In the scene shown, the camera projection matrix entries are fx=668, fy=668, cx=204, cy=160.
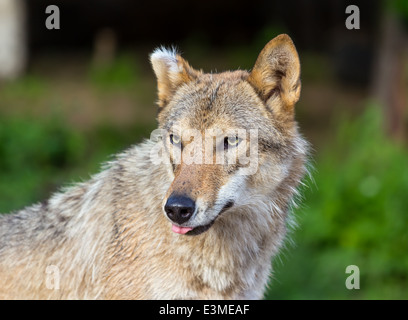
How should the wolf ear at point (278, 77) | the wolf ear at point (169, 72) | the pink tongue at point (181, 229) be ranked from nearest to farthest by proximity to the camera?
1. the pink tongue at point (181, 229)
2. the wolf ear at point (278, 77)
3. the wolf ear at point (169, 72)

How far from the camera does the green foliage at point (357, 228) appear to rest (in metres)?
8.84

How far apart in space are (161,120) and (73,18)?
603 inches

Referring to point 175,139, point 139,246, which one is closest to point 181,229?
point 139,246

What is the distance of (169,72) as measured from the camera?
16.8ft

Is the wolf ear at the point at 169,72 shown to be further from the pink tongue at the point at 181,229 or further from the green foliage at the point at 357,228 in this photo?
the green foliage at the point at 357,228

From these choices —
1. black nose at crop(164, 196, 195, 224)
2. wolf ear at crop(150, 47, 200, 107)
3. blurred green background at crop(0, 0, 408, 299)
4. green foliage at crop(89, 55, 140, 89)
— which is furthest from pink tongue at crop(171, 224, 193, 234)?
green foliage at crop(89, 55, 140, 89)

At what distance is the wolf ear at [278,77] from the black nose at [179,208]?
110 centimetres

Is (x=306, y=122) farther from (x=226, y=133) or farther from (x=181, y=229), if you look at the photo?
(x=181, y=229)

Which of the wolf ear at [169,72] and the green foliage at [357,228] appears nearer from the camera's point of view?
the wolf ear at [169,72]

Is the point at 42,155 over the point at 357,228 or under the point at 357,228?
over

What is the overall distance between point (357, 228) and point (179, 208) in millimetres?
5746
